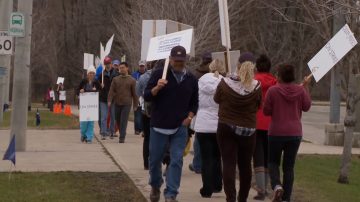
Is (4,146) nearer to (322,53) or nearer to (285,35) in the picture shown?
(322,53)

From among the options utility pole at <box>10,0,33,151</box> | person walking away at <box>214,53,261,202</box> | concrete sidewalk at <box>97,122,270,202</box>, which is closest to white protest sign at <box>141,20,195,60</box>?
concrete sidewalk at <box>97,122,270,202</box>

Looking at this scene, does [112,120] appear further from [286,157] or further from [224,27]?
[286,157]

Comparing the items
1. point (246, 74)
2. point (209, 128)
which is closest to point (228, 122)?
point (246, 74)

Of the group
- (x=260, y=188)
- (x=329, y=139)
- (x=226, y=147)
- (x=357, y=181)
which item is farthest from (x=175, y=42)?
(x=329, y=139)

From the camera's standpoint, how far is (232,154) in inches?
354

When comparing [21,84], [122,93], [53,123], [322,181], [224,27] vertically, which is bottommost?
[53,123]

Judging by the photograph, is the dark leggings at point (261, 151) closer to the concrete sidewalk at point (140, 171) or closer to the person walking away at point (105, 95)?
the concrete sidewalk at point (140, 171)

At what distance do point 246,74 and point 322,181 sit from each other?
4.08 metres

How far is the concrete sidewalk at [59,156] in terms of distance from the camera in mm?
12688

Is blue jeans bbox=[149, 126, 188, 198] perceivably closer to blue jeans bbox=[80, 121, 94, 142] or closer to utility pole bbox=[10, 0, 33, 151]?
utility pole bbox=[10, 0, 33, 151]

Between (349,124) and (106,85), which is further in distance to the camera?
(106,85)

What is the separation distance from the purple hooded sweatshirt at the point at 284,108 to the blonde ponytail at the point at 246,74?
0.60m

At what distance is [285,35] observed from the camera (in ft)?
135

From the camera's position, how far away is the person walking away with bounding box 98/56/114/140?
18203mm
